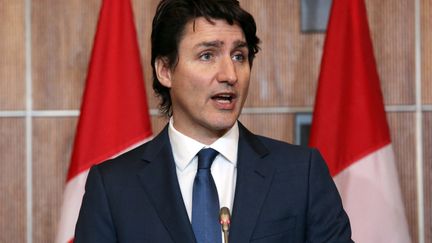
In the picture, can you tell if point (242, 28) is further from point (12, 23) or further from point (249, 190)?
point (12, 23)

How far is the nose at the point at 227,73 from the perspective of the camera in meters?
2.05

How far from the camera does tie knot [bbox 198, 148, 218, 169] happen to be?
212cm

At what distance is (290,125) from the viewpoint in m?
3.55

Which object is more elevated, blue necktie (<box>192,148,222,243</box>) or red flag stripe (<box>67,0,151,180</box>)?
red flag stripe (<box>67,0,151,180</box>)

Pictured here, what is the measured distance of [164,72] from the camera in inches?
90.9

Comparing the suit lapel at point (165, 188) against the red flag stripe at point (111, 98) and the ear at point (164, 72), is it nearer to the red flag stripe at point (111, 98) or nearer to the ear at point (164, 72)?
the ear at point (164, 72)

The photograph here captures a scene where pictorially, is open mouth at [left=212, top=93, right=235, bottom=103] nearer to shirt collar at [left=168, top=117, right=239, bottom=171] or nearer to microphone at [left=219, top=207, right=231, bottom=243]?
shirt collar at [left=168, top=117, right=239, bottom=171]

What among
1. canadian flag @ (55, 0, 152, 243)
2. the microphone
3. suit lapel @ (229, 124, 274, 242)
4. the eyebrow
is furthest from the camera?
canadian flag @ (55, 0, 152, 243)

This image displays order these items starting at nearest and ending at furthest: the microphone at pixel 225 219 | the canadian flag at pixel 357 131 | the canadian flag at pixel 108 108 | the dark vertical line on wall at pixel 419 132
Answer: the microphone at pixel 225 219
the canadian flag at pixel 357 131
the canadian flag at pixel 108 108
the dark vertical line on wall at pixel 419 132

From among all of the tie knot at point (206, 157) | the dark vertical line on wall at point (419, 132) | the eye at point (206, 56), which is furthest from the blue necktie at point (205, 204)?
the dark vertical line on wall at point (419, 132)

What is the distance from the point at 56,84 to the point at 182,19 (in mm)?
1524

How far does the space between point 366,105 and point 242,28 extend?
115 centimetres

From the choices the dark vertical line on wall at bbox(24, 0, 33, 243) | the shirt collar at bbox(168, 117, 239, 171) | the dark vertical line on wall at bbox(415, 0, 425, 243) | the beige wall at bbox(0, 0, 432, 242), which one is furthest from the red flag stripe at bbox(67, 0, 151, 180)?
the dark vertical line on wall at bbox(415, 0, 425, 243)

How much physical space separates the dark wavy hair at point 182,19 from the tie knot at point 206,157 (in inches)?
11.3
